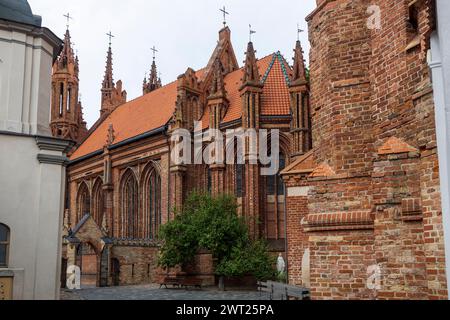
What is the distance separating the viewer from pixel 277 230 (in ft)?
92.0

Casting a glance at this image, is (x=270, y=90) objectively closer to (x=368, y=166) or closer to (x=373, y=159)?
(x=368, y=166)

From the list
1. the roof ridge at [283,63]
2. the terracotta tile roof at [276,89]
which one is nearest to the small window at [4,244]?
the terracotta tile roof at [276,89]

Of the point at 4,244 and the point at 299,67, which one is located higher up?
the point at 299,67

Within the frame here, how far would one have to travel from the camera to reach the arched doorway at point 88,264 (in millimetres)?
31906

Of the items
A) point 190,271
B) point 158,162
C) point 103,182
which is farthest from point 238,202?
point 103,182

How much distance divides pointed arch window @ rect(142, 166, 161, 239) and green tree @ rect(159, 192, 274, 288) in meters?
6.00

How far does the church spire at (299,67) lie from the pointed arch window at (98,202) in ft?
61.3

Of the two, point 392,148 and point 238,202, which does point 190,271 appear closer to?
point 238,202

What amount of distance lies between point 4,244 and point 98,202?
2660cm

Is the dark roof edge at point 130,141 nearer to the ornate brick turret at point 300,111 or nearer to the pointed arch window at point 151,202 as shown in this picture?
the pointed arch window at point 151,202

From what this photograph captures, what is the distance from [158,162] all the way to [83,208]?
1200 cm

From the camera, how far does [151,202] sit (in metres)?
34.8

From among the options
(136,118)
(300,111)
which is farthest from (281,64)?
(136,118)

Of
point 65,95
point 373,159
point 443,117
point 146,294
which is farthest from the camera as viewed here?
point 65,95
